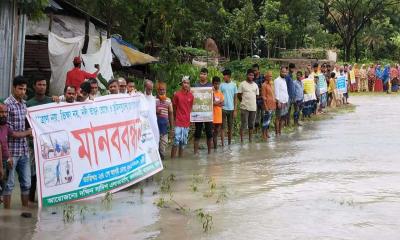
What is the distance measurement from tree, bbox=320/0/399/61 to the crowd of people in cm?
2101

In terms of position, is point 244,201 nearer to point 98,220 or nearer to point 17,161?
point 98,220

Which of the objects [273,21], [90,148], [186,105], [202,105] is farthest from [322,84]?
[273,21]

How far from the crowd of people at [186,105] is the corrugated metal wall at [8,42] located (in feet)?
4.02

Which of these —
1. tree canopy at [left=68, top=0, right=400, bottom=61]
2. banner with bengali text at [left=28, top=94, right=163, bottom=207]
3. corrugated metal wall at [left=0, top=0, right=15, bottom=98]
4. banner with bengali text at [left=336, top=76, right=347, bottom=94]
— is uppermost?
tree canopy at [left=68, top=0, right=400, bottom=61]

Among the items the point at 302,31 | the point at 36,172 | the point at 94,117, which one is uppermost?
the point at 302,31

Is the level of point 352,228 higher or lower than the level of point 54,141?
lower

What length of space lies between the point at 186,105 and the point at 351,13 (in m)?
36.1

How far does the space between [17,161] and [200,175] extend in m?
3.85

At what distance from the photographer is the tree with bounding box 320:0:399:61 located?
45.2 m

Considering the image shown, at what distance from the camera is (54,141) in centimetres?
794

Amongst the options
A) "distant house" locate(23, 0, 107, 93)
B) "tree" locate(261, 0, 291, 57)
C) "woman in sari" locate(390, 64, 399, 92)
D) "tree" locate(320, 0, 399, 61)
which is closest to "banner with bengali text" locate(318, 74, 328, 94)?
"distant house" locate(23, 0, 107, 93)

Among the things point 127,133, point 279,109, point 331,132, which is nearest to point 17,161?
point 127,133

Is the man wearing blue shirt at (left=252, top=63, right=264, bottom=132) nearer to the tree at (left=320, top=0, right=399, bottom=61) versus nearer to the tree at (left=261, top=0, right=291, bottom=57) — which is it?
the tree at (left=261, top=0, right=291, bottom=57)

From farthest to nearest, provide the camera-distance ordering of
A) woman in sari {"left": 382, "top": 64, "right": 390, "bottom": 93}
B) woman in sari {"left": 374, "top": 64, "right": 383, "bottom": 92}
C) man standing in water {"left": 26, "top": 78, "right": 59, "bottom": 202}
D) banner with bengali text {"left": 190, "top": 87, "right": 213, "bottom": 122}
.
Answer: woman in sari {"left": 374, "top": 64, "right": 383, "bottom": 92} → woman in sari {"left": 382, "top": 64, "right": 390, "bottom": 93} → banner with bengali text {"left": 190, "top": 87, "right": 213, "bottom": 122} → man standing in water {"left": 26, "top": 78, "right": 59, "bottom": 202}
